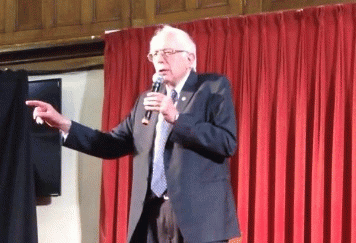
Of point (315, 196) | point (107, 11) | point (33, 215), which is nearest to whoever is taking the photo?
point (315, 196)

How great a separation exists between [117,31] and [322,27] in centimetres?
128

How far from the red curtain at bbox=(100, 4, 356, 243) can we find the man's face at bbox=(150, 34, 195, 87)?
3.55 ft

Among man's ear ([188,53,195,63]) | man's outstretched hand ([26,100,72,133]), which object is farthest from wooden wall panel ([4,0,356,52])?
man's outstretched hand ([26,100,72,133])

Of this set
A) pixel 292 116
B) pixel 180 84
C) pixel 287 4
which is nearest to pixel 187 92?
pixel 180 84

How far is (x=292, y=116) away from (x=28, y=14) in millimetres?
2052

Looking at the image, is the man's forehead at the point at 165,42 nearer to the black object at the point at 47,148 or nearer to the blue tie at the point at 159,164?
the blue tie at the point at 159,164

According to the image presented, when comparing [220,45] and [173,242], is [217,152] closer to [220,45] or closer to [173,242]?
[173,242]

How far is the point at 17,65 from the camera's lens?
14.5ft

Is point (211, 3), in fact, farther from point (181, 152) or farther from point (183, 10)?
point (181, 152)

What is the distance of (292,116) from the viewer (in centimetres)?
342

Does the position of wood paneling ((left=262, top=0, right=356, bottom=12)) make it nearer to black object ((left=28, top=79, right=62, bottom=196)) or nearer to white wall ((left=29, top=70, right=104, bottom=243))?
white wall ((left=29, top=70, right=104, bottom=243))

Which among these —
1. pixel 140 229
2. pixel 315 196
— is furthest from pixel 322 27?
pixel 140 229

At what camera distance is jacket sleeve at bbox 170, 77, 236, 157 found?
86.3 inches

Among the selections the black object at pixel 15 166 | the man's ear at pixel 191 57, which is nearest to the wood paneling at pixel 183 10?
the black object at pixel 15 166
